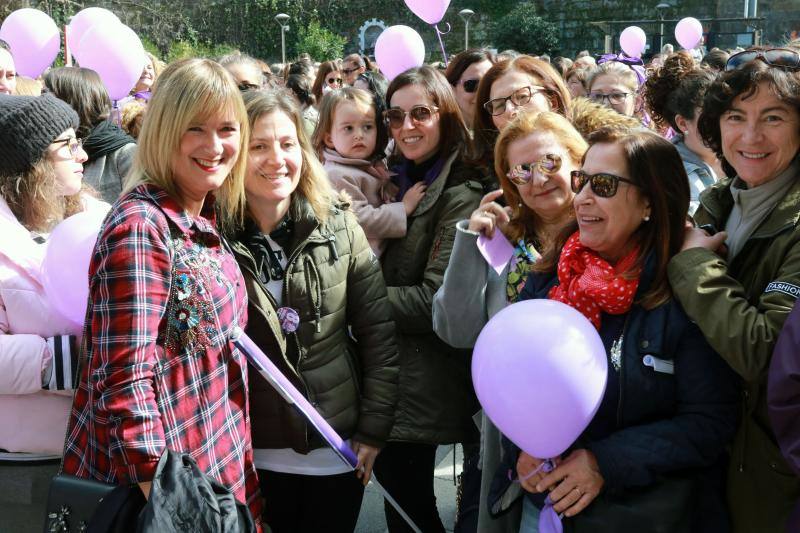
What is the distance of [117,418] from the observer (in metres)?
1.61

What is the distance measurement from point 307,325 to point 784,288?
1.21m

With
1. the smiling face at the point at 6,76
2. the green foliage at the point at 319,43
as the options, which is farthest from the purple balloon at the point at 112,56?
the green foliage at the point at 319,43

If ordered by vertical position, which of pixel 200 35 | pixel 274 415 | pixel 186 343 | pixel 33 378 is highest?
pixel 200 35

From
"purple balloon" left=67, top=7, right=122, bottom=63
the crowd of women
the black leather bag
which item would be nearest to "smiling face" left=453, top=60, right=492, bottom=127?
the crowd of women

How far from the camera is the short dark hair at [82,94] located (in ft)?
12.3

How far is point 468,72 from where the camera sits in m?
3.63

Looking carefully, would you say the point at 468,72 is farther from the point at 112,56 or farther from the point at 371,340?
the point at 112,56

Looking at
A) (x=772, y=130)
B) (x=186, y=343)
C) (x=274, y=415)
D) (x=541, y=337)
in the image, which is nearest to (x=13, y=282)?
(x=186, y=343)

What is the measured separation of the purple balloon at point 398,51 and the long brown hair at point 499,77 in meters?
2.82

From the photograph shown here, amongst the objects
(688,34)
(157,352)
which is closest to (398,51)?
(157,352)

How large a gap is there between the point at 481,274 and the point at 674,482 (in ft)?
2.63

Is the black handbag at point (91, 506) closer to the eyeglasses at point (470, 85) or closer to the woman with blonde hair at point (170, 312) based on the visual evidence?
the woman with blonde hair at point (170, 312)

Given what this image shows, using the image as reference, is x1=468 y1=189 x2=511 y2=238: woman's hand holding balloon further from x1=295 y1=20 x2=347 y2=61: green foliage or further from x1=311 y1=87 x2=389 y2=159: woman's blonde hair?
x1=295 y1=20 x2=347 y2=61: green foliage

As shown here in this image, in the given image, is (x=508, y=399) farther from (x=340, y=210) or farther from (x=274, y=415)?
(x=340, y=210)
